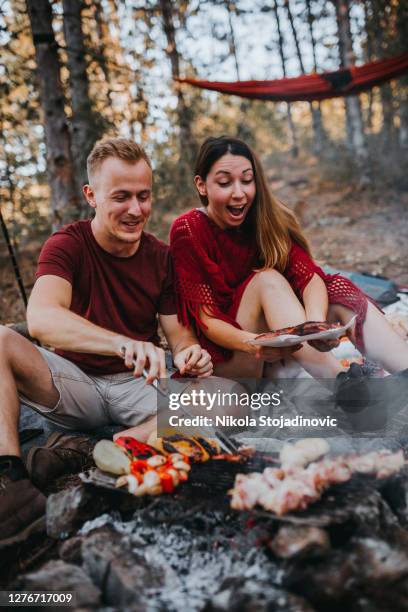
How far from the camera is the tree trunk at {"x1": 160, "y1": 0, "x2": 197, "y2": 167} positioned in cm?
886

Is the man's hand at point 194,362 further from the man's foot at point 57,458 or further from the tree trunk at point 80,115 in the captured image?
the tree trunk at point 80,115

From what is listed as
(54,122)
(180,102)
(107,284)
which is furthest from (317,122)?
(107,284)

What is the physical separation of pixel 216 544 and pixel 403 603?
20.9 inches

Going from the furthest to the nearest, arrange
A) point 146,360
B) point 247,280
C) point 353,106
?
1. point 353,106
2. point 247,280
3. point 146,360

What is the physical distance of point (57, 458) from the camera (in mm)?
2020

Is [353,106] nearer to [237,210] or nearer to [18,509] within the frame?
[237,210]

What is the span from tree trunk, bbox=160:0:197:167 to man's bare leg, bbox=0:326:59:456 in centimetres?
748

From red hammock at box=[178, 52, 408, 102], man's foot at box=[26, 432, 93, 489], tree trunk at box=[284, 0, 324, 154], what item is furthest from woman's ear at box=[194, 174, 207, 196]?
tree trunk at box=[284, 0, 324, 154]

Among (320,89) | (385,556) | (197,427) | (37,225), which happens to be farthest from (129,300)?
(37,225)

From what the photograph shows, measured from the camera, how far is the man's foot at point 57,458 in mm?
1926

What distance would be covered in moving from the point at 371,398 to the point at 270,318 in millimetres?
642

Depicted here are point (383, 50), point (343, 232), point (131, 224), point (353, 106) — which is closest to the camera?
point (131, 224)

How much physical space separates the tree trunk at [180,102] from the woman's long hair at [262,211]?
A: 6.61 meters

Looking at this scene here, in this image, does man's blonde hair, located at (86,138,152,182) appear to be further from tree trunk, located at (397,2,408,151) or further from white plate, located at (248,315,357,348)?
tree trunk, located at (397,2,408,151)
